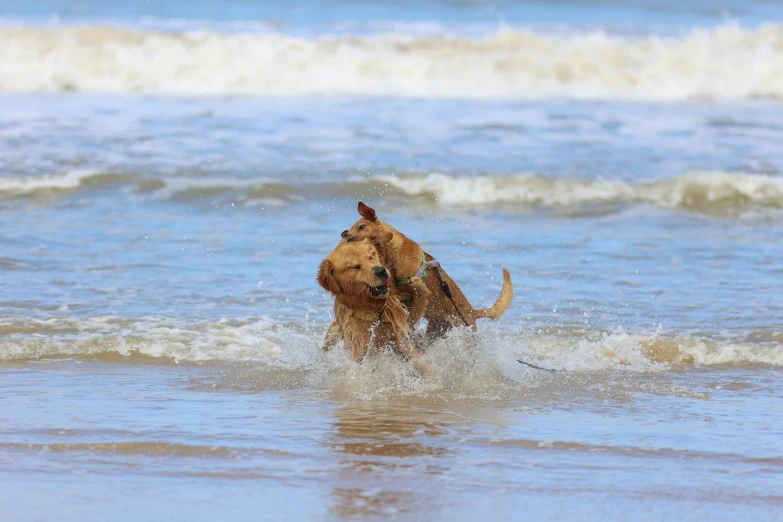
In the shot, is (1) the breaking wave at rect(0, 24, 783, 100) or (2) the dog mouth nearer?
(2) the dog mouth

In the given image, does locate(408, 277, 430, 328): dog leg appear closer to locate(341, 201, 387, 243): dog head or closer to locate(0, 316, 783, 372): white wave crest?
locate(0, 316, 783, 372): white wave crest

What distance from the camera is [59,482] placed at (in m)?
4.15

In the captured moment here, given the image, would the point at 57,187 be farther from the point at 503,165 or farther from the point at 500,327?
the point at 500,327

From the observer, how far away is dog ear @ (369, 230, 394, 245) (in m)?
5.77

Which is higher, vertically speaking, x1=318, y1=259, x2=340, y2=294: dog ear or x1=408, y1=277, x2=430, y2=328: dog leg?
x1=318, y1=259, x2=340, y2=294: dog ear

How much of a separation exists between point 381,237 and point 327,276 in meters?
0.42

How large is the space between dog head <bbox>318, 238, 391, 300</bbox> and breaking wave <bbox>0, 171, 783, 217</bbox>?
6709mm

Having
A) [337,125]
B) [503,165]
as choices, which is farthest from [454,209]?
[337,125]

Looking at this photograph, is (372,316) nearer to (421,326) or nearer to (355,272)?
(355,272)

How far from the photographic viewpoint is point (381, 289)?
219 inches

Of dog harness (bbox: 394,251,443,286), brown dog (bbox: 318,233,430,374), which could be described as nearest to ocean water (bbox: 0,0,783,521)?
brown dog (bbox: 318,233,430,374)

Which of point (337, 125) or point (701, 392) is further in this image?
point (337, 125)

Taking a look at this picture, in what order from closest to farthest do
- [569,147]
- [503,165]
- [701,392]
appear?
[701,392] → [503,165] → [569,147]

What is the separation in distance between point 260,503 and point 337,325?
7.62 ft
